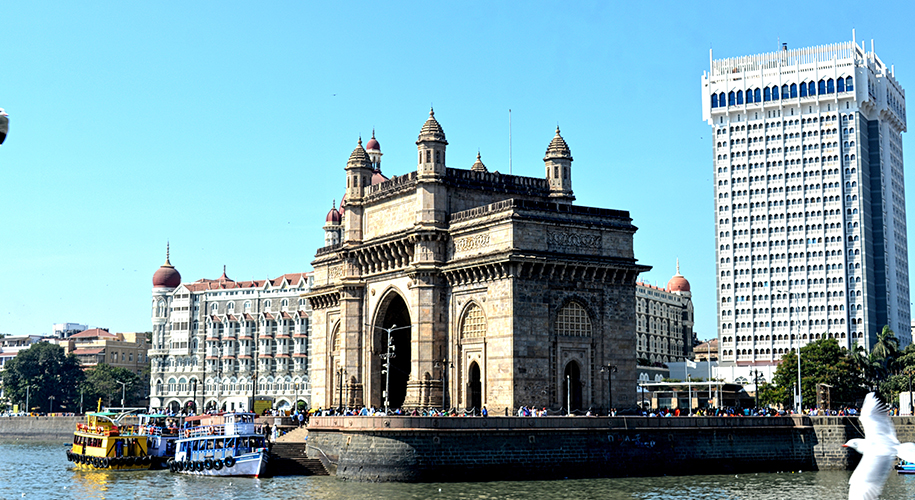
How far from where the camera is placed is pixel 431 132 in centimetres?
7456

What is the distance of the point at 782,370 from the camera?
98.5 metres

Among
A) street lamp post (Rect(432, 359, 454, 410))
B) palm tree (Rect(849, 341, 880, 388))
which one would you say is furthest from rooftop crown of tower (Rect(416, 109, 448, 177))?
palm tree (Rect(849, 341, 880, 388))

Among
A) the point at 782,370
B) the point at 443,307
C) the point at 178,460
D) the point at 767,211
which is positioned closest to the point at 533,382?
the point at 443,307

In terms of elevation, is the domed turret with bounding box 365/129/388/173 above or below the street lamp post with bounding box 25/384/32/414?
above

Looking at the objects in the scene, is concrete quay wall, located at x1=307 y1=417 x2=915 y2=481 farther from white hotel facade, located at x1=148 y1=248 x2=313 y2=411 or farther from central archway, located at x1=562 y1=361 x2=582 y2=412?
white hotel facade, located at x1=148 y1=248 x2=313 y2=411

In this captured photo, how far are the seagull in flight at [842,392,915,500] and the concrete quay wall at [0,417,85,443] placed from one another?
120757mm

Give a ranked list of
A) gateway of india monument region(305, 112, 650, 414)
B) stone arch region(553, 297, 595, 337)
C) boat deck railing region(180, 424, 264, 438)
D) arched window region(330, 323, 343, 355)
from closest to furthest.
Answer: boat deck railing region(180, 424, 264, 438) < gateway of india monument region(305, 112, 650, 414) < stone arch region(553, 297, 595, 337) < arched window region(330, 323, 343, 355)

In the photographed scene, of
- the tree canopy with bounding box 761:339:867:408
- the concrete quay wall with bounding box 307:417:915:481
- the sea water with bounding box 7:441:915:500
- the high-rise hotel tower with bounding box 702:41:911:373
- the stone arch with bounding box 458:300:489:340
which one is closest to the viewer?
the sea water with bounding box 7:441:915:500

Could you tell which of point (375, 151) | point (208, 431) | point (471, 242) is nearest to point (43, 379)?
point (375, 151)

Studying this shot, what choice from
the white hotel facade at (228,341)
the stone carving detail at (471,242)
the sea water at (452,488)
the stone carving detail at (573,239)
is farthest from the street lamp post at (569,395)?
the white hotel facade at (228,341)

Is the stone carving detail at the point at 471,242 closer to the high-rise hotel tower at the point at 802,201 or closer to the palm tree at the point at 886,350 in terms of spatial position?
the palm tree at the point at 886,350

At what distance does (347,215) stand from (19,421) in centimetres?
7341

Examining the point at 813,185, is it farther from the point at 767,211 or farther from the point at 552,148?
the point at 552,148

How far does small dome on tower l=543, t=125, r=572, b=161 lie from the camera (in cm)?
8025
